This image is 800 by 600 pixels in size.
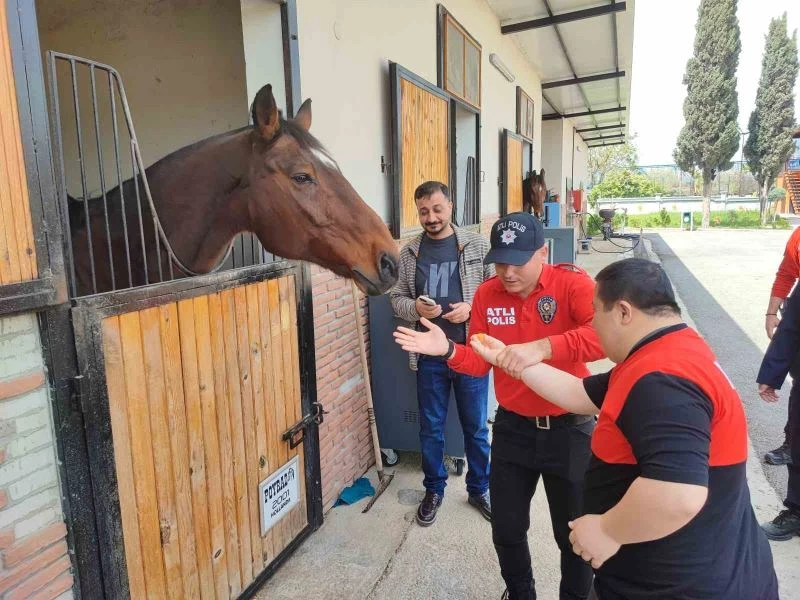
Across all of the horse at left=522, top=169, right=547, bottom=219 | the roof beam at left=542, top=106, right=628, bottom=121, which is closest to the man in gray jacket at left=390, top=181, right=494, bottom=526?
the horse at left=522, top=169, right=547, bottom=219

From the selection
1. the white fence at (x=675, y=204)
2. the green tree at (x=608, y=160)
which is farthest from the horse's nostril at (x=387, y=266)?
the green tree at (x=608, y=160)

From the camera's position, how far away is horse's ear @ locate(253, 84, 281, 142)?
2.15 m

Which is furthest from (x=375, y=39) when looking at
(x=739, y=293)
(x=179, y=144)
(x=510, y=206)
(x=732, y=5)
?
(x=732, y=5)

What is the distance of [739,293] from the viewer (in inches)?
419

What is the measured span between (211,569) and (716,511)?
2.11 meters

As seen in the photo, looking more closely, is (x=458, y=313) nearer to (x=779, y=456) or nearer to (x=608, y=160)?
(x=779, y=456)

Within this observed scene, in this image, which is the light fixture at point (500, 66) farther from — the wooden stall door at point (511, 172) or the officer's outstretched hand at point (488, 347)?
the officer's outstretched hand at point (488, 347)

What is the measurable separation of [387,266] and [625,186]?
5157 cm

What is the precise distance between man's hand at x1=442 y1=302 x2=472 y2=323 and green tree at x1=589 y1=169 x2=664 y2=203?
4743 cm

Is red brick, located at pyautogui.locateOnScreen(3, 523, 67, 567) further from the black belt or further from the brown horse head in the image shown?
the black belt

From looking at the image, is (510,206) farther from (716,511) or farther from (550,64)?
(716,511)

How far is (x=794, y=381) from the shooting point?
317 centimetres

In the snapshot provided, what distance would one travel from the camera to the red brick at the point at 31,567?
1.53 meters

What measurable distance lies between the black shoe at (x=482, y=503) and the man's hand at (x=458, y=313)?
1164 mm
